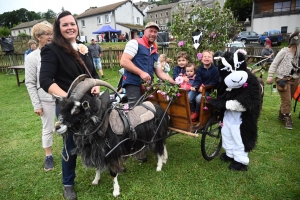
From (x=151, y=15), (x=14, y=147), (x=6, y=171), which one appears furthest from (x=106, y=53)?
(x=151, y=15)

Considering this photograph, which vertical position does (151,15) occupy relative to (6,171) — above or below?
above

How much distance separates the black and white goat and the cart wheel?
28.4 inches

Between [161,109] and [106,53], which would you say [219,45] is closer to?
[161,109]

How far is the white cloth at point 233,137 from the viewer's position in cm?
358

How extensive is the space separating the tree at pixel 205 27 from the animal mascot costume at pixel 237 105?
176 cm

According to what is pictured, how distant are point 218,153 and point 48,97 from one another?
3.35m

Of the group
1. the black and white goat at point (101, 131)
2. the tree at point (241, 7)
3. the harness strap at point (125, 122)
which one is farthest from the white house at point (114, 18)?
the harness strap at point (125, 122)

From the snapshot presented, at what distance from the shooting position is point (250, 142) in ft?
11.7

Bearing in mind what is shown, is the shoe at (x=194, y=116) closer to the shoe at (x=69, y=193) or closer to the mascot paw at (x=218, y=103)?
the mascot paw at (x=218, y=103)

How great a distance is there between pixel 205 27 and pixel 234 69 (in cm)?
212

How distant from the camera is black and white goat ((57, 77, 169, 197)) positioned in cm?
238

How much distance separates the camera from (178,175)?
147 inches

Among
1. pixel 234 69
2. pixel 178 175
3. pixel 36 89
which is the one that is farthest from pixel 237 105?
pixel 36 89

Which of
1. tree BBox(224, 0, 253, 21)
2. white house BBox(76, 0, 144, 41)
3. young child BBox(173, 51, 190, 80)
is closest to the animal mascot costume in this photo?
young child BBox(173, 51, 190, 80)
